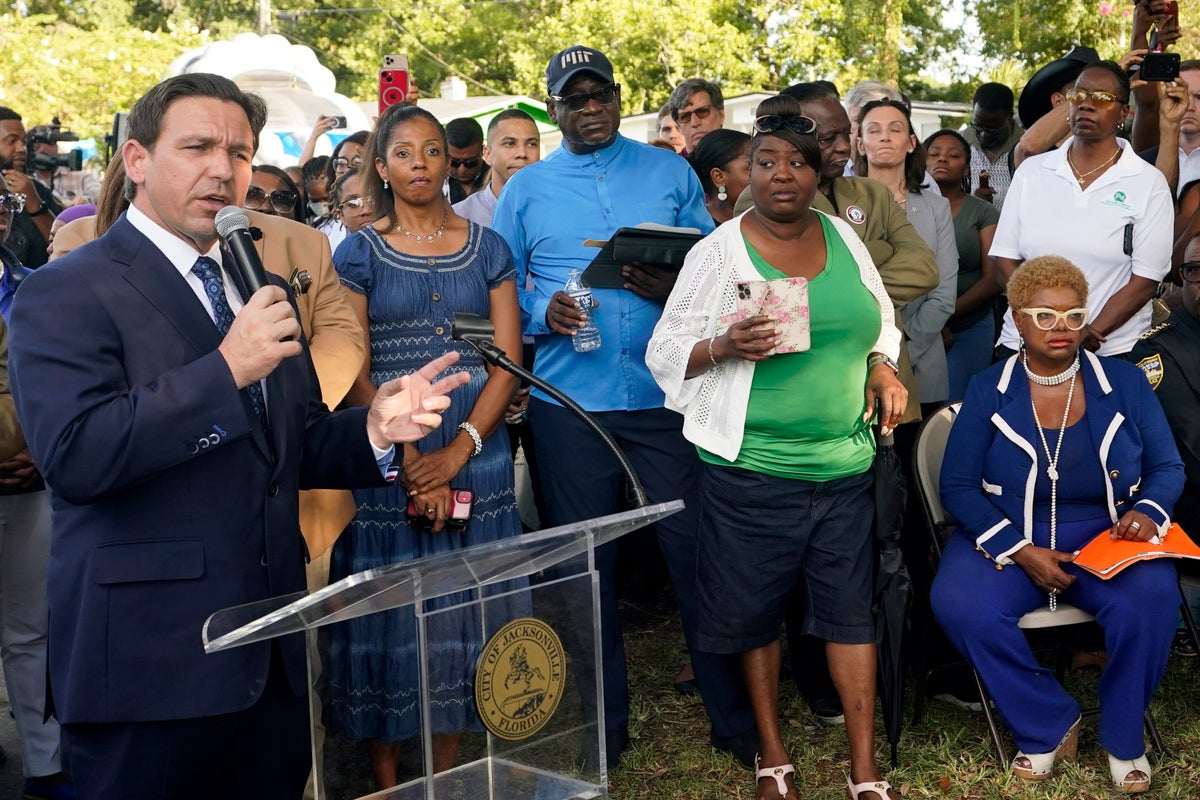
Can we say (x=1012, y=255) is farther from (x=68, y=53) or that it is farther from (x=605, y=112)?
(x=68, y=53)

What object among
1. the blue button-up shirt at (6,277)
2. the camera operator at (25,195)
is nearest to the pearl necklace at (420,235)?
the blue button-up shirt at (6,277)

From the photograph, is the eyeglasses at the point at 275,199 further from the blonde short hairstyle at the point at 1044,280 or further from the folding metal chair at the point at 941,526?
the blonde short hairstyle at the point at 1044,280

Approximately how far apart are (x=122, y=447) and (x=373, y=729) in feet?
2.85

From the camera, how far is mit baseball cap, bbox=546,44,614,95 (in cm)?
483

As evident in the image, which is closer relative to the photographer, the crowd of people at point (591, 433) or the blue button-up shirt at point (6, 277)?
the crowd of people at point (591, 433)

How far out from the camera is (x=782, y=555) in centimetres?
431

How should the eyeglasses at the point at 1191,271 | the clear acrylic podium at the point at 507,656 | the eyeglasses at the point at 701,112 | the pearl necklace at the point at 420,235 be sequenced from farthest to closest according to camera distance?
1. the eyeglasses at the point at 701,112
2. the eyeglasses at the point at 1191,271
3. the pearl necklace at the point at 420,235
4. the clear acrylic podium at the point at 507,656

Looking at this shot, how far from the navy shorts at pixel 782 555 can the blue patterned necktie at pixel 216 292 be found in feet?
6.48

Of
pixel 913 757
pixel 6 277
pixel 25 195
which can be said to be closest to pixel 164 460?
pixel 6 277

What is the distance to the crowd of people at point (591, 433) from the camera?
8.60 ft

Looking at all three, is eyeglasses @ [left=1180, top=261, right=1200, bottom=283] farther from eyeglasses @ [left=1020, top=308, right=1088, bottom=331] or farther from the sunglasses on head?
the sunglasses on head

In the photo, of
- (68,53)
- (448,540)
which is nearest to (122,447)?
(448,540)

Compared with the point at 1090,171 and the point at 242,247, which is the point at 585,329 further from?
the point at 1090,171

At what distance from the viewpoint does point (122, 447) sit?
7.86 ft
